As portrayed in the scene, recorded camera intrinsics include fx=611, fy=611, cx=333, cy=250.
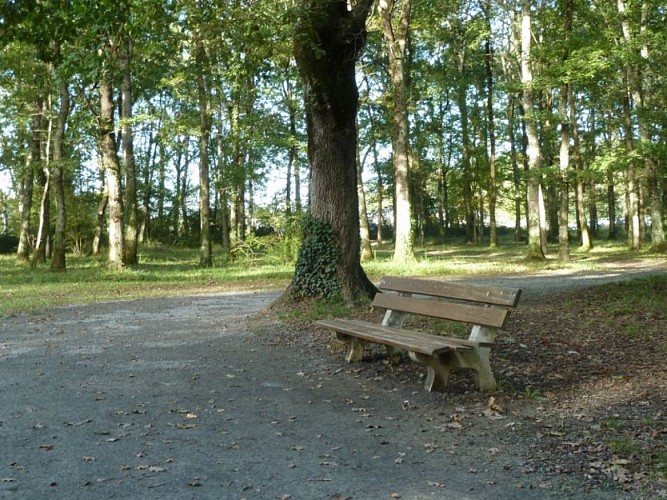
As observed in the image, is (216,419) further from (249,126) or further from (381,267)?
(249,126)

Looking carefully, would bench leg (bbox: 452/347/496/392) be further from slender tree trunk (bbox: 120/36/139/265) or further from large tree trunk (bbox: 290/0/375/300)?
slender tree trunk (bbox: 120/36/139/265)

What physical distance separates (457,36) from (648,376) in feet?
105

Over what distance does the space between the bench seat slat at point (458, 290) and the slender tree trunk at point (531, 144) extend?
15.0 meters

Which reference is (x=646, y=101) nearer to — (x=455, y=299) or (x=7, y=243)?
(x=455, y=299)

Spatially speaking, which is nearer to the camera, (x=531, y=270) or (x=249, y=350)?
(x=249, y=350)

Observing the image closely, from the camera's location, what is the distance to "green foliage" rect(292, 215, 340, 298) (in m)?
9.86

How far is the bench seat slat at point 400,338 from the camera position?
16.7ft

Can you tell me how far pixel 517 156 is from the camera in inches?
1523

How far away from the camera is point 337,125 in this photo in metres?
9.84

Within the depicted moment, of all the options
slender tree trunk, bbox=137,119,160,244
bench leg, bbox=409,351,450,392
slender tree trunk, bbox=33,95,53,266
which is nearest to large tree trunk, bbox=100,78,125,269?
slender tree trunk, bbox=33,95,53,266

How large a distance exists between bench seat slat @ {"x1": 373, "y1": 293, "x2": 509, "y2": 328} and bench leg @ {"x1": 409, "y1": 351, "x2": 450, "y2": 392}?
45 cm

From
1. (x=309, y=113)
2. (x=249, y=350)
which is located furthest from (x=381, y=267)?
(x=249, y=350)

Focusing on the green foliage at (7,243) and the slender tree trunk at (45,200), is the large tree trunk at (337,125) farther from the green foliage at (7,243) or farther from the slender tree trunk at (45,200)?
the green foliage at (7,243)

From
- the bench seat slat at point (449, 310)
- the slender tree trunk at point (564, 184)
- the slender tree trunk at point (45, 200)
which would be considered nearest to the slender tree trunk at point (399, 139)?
the slender tree trunk at point (564, 184)
